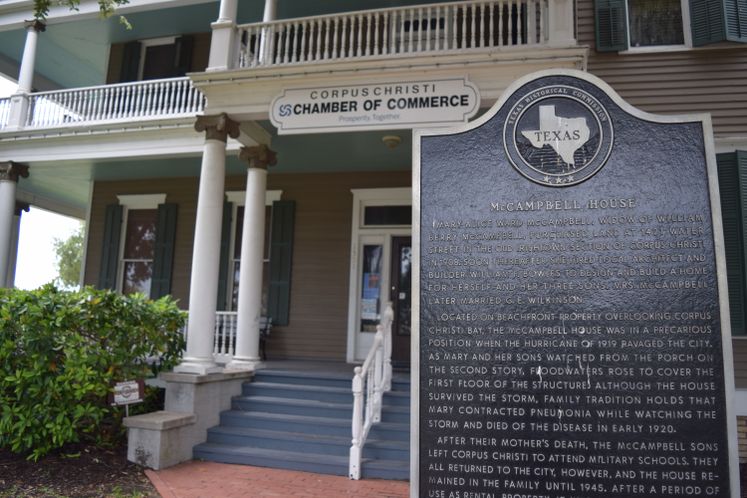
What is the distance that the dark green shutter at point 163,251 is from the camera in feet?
37.6

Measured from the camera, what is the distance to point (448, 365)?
2627mm

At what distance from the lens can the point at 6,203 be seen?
1091 cm

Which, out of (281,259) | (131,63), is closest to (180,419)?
(281,259)

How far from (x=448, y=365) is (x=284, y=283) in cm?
835

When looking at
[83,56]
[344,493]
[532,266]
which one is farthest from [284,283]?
[532,266]

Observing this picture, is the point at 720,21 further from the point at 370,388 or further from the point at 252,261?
the point at 252,261

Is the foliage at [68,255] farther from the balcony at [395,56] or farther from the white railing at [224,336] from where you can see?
the balcony at [395,56]

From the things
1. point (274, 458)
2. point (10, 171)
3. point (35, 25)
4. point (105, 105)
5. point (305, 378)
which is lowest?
point (274, 458)

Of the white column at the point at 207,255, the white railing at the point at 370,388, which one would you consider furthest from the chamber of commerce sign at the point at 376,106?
the white railing at the point at 370,388

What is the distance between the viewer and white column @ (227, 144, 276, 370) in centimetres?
838

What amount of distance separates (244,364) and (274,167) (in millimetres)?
4214

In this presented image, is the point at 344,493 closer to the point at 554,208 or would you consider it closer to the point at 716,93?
the point at 554,208

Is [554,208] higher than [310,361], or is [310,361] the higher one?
[554,208]

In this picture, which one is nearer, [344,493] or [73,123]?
[344,493]
